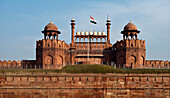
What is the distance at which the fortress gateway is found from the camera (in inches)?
1577

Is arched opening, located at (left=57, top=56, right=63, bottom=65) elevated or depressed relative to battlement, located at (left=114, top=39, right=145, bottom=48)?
depressed

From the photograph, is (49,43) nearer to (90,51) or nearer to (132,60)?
(90,51)

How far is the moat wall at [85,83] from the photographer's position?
86.2 ft

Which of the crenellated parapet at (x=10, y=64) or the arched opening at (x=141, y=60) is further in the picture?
the crenellated parapet at (x=10, y=64)

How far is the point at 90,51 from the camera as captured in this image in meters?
43.5

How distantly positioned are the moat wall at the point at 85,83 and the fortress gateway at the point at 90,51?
36.7 feet

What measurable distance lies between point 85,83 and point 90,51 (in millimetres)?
17273

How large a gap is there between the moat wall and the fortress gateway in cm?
1118

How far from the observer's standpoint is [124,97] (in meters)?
23.5

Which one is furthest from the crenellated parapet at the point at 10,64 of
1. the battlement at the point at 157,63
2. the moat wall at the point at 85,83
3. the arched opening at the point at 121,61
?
the battlement at the point at 157,63

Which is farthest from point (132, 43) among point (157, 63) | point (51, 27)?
point (51, 27)

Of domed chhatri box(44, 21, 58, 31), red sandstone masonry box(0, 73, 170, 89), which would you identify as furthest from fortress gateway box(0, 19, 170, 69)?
red sandstone masonry box(0, 73, 170, 89)

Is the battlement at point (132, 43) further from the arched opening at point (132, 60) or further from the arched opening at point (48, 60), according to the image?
the arched opening at point (48, 60)

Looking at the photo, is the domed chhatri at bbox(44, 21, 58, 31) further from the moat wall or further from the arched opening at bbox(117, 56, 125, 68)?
the moat wall
